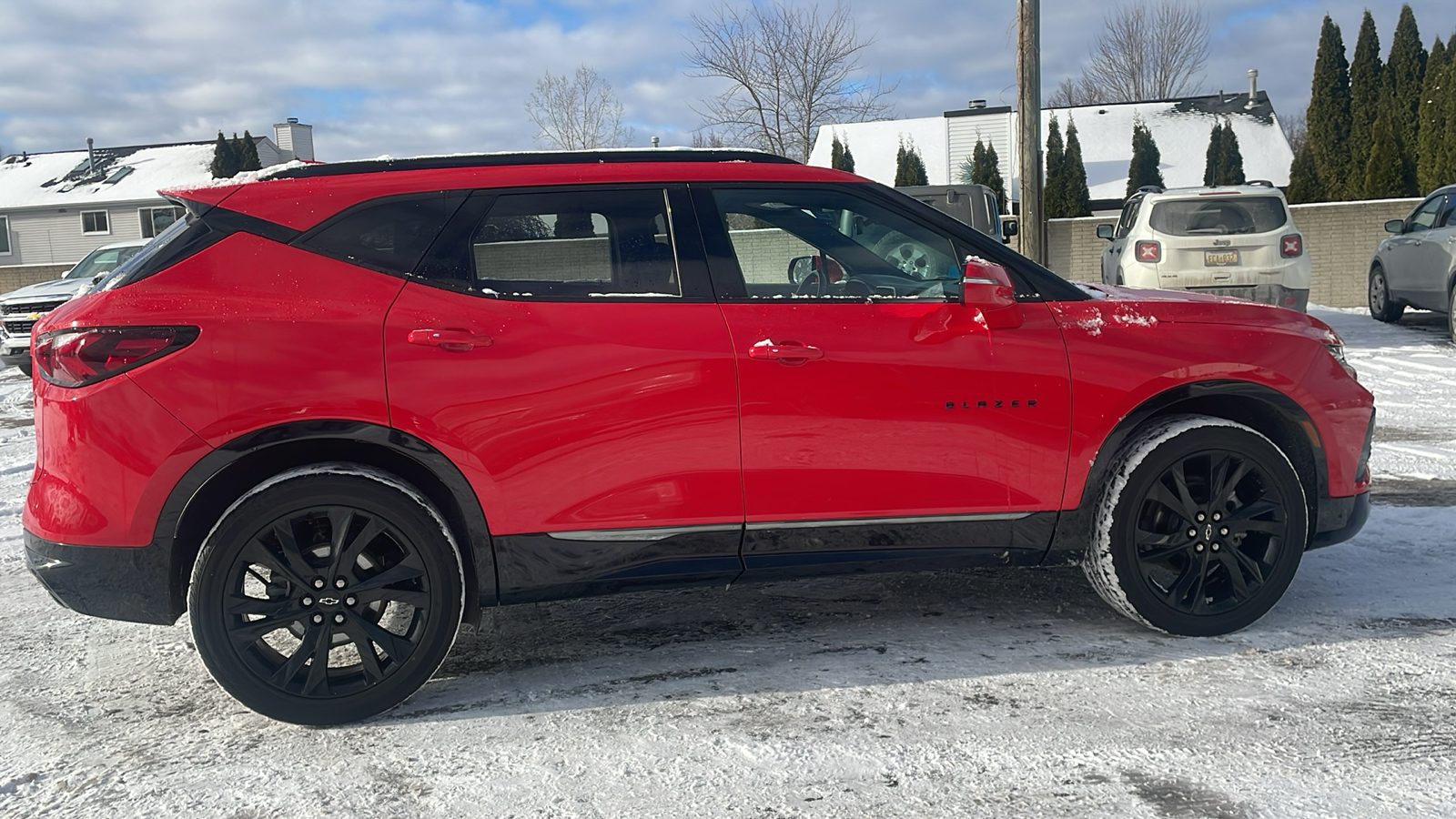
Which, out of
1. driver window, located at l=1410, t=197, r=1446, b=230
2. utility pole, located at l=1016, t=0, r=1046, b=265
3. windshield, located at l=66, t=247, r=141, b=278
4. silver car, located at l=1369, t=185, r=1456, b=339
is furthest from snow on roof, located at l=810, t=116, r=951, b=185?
windshield, located at l=66, t=247, r=141, b=278

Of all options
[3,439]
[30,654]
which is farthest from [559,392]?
[3,439]

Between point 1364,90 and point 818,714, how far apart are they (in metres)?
25.2

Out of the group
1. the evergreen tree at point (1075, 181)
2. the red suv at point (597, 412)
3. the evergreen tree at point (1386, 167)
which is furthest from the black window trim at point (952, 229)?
the evergreen tree at point (1075, 181)

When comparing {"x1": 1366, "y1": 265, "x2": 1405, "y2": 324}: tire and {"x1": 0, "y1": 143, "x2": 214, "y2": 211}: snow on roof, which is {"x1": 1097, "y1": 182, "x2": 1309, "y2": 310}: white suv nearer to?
{"x1": 1366, "y1": 265, "x2": 1405, "y2": 324}: tire

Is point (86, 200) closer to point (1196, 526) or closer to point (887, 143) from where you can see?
point (887, 143)

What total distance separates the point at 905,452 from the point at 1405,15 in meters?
25.3

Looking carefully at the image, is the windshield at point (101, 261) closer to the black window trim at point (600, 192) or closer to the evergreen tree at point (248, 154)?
the black window trim at point (600, 192)

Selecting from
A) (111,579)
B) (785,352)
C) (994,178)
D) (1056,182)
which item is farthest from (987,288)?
(994,178)

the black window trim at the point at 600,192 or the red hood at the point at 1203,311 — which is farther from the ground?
the black window trim at the point at 600,192

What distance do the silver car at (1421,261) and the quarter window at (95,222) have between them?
44.5m

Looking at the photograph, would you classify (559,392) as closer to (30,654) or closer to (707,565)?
(707,565)

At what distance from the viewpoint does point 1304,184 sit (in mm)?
22719

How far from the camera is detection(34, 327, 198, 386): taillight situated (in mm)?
3234

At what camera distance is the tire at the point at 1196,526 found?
3826 millimetres
